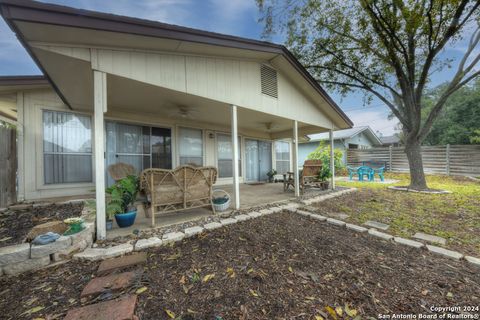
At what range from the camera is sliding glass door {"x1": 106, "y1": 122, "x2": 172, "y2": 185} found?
5027 millimetres

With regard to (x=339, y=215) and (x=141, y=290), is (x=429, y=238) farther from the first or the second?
(x=141, y=290)

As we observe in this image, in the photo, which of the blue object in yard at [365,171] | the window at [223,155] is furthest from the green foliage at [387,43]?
the window at [223,155]

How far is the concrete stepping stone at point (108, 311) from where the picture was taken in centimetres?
134

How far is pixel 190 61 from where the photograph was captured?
11.2ft

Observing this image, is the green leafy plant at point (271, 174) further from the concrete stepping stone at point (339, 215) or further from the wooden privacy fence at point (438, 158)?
the wooden privacy fence at point (438, 158)

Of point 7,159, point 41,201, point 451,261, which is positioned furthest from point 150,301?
point 7,159

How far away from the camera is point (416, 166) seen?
687 cm

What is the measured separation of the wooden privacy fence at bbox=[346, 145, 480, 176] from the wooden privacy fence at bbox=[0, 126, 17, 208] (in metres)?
16.1

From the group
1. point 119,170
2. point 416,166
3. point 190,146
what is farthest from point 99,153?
point 416,166

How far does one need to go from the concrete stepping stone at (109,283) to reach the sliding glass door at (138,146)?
12.8ft

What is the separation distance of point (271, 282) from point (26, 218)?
4147 mm

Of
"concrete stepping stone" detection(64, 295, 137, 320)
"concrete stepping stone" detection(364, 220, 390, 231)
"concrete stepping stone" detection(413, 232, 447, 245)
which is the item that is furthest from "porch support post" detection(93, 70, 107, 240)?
"concrete stepping stone" detection(413, 232, 447, 245)

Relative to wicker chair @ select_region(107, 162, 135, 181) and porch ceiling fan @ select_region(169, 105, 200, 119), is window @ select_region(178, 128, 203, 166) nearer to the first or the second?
porch ceiling fan @ select_region(169, 105, 200, 119)

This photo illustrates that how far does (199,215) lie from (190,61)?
2.87 m
